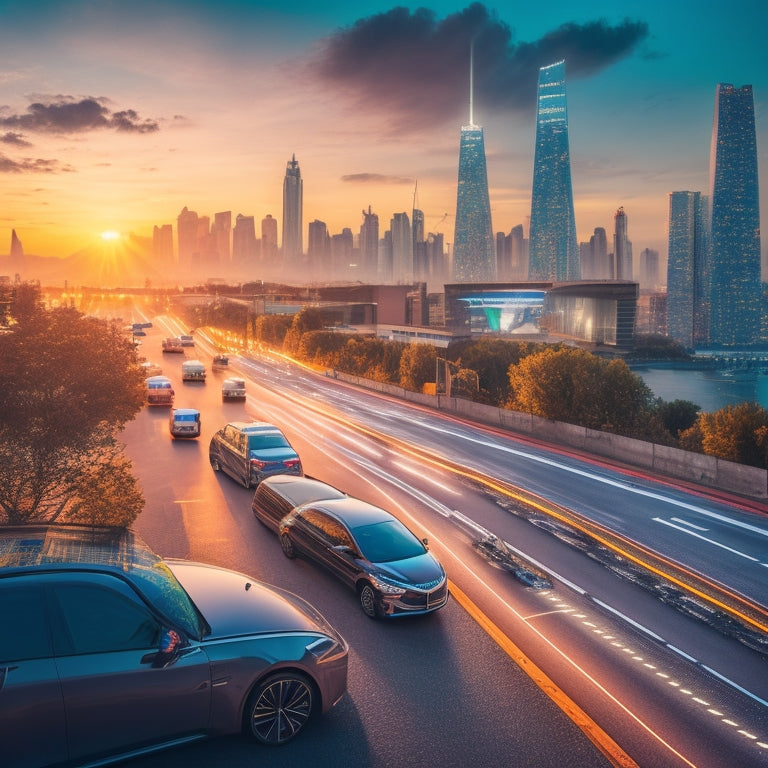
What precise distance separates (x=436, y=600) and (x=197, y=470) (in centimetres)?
1281

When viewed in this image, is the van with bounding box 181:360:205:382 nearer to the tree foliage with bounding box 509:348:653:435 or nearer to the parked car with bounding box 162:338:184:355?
the tree foliage with bounding box 509:348:653:435

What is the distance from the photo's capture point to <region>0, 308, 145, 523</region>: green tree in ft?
35.1

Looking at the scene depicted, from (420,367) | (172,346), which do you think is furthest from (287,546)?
(172,346)

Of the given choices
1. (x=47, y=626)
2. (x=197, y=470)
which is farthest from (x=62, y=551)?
(x=197, y=470)

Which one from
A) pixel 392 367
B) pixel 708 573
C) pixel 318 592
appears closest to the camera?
pixel 318 592

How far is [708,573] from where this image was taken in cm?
1292

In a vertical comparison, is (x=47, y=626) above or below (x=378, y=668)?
above

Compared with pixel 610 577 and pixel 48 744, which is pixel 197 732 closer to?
pixel 48 744

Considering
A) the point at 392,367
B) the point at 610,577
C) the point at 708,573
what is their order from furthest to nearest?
the point at 392,367, the point at 708,573, the point at 610,577

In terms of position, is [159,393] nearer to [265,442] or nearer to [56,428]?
[265,442]

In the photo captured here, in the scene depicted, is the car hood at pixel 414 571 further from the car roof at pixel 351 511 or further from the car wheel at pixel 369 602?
the car roof at pixel 351 511

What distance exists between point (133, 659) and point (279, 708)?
152cm

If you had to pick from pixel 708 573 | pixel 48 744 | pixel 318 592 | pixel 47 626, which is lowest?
pixel 708 573

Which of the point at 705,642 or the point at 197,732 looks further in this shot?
the point at 705,642
